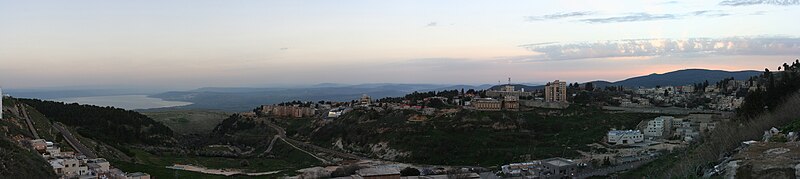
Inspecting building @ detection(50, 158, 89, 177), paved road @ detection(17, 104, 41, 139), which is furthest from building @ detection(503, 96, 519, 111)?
paved road @ detection(17, 104, 41, 139)

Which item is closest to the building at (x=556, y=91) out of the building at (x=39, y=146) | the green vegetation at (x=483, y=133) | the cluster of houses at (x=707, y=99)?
the cluster of houses at (x=707, y=99)

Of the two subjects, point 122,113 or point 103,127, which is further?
point 122,113

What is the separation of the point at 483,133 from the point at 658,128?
13.2 m

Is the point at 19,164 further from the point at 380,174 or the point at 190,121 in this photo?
the point at 190,121

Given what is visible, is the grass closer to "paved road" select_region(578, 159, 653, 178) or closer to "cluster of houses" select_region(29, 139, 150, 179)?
"cluster of houses" select_region(29, 139, 150, 179)

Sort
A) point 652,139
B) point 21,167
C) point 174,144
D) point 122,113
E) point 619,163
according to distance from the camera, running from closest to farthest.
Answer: point 21,167 < point 619,163 < point 652,139 < point 174,144 < point 122,113

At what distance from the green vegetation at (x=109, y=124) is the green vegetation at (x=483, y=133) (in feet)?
53.9

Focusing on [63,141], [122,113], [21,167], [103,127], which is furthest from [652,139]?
[122,113]

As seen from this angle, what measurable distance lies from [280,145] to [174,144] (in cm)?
1216

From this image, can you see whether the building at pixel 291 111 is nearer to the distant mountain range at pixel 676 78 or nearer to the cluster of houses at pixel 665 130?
the cluster of houses at pixel 665 130

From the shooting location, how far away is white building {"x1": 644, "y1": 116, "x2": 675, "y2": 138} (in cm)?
4134

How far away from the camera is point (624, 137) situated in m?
39.2

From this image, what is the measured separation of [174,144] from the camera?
5531 centimetres

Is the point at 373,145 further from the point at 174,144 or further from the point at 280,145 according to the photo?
the point at 174,144
